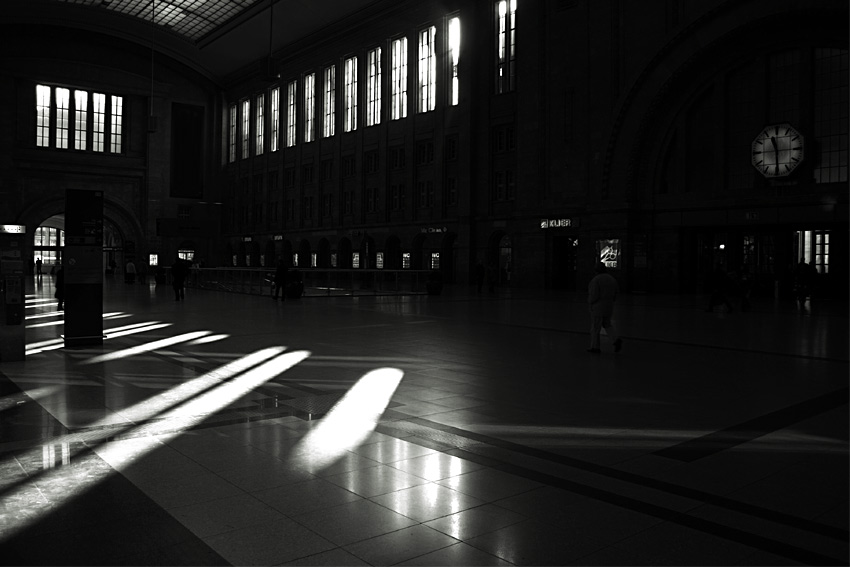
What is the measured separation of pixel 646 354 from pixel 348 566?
8.52m

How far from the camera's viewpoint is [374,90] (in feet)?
154

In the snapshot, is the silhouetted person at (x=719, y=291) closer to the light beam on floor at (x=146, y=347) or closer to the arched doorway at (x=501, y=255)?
the light beam on floor at (x=146, y=347)

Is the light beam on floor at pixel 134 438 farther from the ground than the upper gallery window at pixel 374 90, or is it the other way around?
the upper gallery window at pixel 374 90

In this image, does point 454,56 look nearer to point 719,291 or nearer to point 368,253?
point 368,253

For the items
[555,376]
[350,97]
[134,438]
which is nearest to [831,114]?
A: [555,376]

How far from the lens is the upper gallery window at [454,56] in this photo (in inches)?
1574

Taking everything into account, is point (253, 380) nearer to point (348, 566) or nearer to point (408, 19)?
point (348, 566)

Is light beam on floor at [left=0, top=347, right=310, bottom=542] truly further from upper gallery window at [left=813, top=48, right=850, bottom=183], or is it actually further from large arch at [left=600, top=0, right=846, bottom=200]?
large arch at [left=600, top=0, right=846, bottom=200]

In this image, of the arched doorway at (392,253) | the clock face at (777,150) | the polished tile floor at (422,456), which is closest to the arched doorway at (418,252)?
the arched doorway at (392,253)

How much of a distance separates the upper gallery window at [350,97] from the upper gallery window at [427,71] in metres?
7.32

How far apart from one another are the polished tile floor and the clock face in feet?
61.0

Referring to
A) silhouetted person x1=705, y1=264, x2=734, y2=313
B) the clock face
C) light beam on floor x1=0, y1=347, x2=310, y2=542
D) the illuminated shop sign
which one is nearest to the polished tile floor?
light beam on floor x1=0, y1=347, x2=310, y2=542

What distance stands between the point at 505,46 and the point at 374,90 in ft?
39.9

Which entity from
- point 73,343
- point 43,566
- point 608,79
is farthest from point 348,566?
point 608,79
